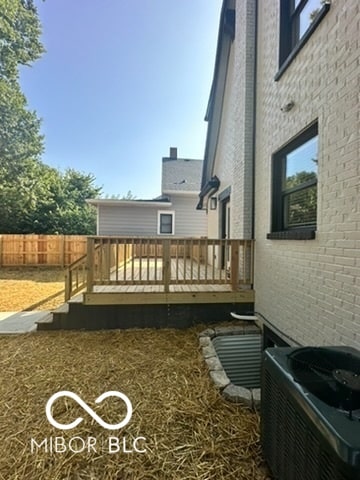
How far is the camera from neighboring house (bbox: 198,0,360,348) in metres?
2.63

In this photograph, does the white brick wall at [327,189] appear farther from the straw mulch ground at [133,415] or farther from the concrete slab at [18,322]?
the concrete slab at [18,322]

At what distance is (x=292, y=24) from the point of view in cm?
417

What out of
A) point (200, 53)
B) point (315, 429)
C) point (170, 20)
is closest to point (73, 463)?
point (315, 429)

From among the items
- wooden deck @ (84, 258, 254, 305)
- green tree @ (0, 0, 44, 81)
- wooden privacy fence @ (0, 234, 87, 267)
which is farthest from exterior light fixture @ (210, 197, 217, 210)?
green tree @ (0, 0, 44, 81)

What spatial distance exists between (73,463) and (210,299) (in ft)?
11.3

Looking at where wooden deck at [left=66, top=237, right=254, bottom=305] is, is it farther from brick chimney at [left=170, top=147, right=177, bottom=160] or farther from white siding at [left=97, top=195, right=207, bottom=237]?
brick chimney at [left=170, top=147, right=177, bottom=160]

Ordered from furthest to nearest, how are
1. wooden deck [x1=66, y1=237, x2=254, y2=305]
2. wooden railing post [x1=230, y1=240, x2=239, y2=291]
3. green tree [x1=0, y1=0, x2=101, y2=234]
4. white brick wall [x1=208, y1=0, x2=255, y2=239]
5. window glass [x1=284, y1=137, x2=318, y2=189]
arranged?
1. green tree [x1=0, y1=0, x2=101, y2=234]
2. white brick wall [x1=208, y1=0, x2=255, y2=239]
3. wooden railing post [x1=230, y1=240, x2=239, y2=291]
4. wooden deck [x1=66, y1=237, x2=254, y2=305]
5. window glass [x1=284, y1=137, x2=318, y2=189]

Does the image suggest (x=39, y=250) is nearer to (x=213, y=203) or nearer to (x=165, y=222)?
(x=165, y=222)

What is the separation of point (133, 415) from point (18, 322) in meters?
4.18

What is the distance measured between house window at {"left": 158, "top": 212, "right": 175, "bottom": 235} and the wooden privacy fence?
3.98 m

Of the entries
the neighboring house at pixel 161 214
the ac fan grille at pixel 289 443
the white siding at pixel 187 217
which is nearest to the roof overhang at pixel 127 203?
the neighboring house at pixel 161 214

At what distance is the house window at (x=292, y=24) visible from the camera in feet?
12.2

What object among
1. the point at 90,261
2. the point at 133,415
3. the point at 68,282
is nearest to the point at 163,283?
the point at 90,261

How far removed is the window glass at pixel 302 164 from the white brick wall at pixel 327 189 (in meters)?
0.28
